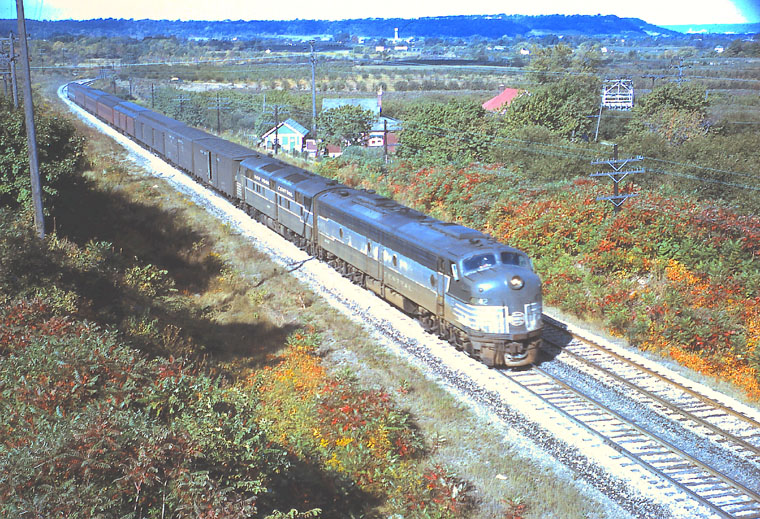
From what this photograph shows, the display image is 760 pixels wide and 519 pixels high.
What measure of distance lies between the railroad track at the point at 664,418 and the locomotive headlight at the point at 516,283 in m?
2.72

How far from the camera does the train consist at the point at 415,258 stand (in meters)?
19.2

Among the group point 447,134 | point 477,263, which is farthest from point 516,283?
point 447,134

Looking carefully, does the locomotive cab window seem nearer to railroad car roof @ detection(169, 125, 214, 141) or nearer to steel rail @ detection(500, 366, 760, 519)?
steel rail @ detection(500, 366, 760, 519)

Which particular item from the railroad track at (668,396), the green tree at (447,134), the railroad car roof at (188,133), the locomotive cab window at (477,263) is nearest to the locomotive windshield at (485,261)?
the locomotive cab window at (477,263)

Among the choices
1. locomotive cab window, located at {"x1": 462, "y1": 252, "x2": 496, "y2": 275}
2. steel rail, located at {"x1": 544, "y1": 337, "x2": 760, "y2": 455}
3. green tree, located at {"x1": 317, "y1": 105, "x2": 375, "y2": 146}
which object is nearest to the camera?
steel rail, located at {"x1": 544, "y1": 337, "x2": 760, "y2": 455}

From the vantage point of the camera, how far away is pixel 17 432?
1016cm

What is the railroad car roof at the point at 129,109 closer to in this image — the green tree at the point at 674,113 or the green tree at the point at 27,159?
the green tree at the point at 27,159

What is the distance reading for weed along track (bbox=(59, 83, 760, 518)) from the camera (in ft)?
45.4

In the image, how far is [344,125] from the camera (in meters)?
70.9

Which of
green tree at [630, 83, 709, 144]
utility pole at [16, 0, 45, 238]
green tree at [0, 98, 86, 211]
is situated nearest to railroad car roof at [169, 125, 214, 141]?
green tree at [0, 98, 86, 211]

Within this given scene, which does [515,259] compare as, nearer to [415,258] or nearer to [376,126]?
[415,258]

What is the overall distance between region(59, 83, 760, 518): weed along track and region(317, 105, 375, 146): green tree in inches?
1707

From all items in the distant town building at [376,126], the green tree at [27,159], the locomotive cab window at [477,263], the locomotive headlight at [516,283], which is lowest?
the distant town building at [376,126]

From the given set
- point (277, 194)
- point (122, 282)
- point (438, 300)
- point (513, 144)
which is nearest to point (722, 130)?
point (513, 144)
